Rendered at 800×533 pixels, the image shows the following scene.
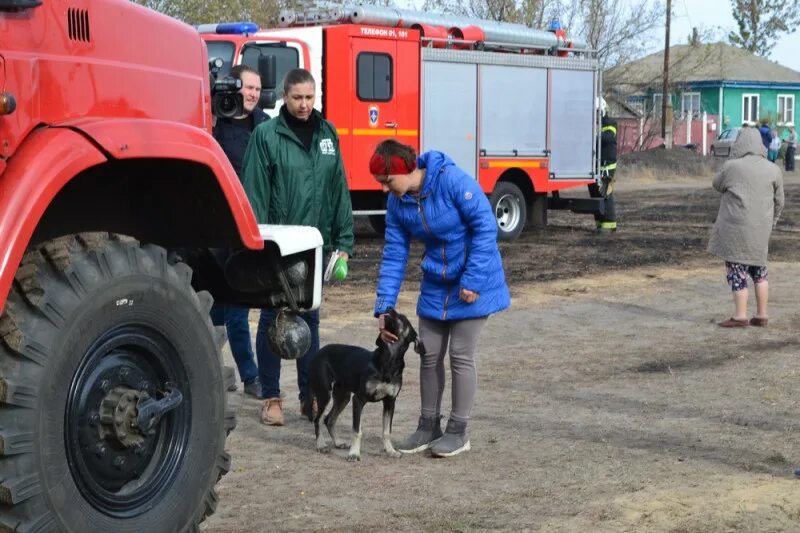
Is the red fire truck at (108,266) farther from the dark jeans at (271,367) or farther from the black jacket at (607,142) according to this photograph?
the black jacket at (607,142)

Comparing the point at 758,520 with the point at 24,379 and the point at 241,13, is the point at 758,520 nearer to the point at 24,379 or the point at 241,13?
the point at 24,379

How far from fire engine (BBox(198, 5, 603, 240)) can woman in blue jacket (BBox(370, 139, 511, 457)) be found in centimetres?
1005

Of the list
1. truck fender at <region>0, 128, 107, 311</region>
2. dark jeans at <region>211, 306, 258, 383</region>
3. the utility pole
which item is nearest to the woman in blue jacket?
dark jeans at <region>211, 306, 258, 383</region>

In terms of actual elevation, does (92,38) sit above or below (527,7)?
below

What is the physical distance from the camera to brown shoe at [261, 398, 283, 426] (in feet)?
25.6

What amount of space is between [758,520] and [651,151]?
40.5 metres

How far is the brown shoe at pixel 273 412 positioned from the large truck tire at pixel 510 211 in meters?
12.5

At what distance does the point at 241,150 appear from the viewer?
8.27 meters

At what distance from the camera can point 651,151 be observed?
148 ft

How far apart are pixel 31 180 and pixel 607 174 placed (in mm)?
18394

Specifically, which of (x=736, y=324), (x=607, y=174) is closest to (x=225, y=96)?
(x=736, y=324)

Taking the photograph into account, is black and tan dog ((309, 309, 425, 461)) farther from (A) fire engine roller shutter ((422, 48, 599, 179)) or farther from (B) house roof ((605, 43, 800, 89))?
(B) house roof ((605, 43, 800, 89))

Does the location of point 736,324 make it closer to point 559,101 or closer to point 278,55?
point 278,55

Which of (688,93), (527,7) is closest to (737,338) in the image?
(527,7)
